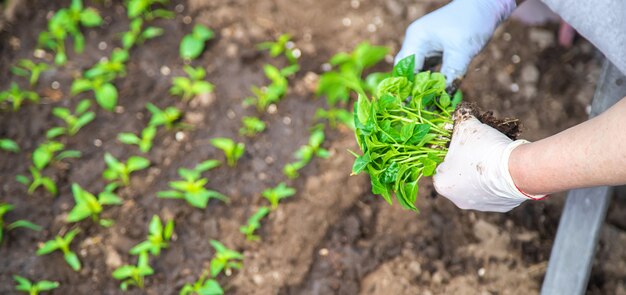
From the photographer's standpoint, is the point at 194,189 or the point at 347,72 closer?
the point at 194,189

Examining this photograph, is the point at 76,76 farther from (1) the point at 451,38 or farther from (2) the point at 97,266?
(1) the point at 451,38

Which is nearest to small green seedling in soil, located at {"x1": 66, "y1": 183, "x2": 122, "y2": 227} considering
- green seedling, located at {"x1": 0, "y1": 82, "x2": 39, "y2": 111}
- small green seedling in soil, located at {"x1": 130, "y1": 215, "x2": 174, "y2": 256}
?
small green seedling in soil, located at {"x1": 130, "y1": 215, "x2": 174, "y2": 256}

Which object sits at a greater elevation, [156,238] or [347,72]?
[347,72]

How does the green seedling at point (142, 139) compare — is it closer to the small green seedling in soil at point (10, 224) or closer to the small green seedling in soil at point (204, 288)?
the small green seedling in soil at point (10, 224)

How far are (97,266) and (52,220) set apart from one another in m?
0.25

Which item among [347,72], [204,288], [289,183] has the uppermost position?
[347,72]

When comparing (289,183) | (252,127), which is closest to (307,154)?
(289,183)

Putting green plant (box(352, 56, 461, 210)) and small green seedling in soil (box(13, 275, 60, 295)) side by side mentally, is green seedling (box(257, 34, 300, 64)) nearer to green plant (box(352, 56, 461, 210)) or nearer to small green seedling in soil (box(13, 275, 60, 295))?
green plant (box(352, 56, 461, 210))

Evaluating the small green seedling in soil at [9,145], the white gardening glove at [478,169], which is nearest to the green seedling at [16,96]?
the small green seedling in soil at [9,145]

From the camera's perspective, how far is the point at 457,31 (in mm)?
1715

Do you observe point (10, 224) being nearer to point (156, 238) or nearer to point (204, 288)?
point (156, 238)

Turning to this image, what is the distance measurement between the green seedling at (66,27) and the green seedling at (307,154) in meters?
1.04

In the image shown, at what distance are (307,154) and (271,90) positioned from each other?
32 cm

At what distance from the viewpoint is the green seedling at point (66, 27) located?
2.51 m
